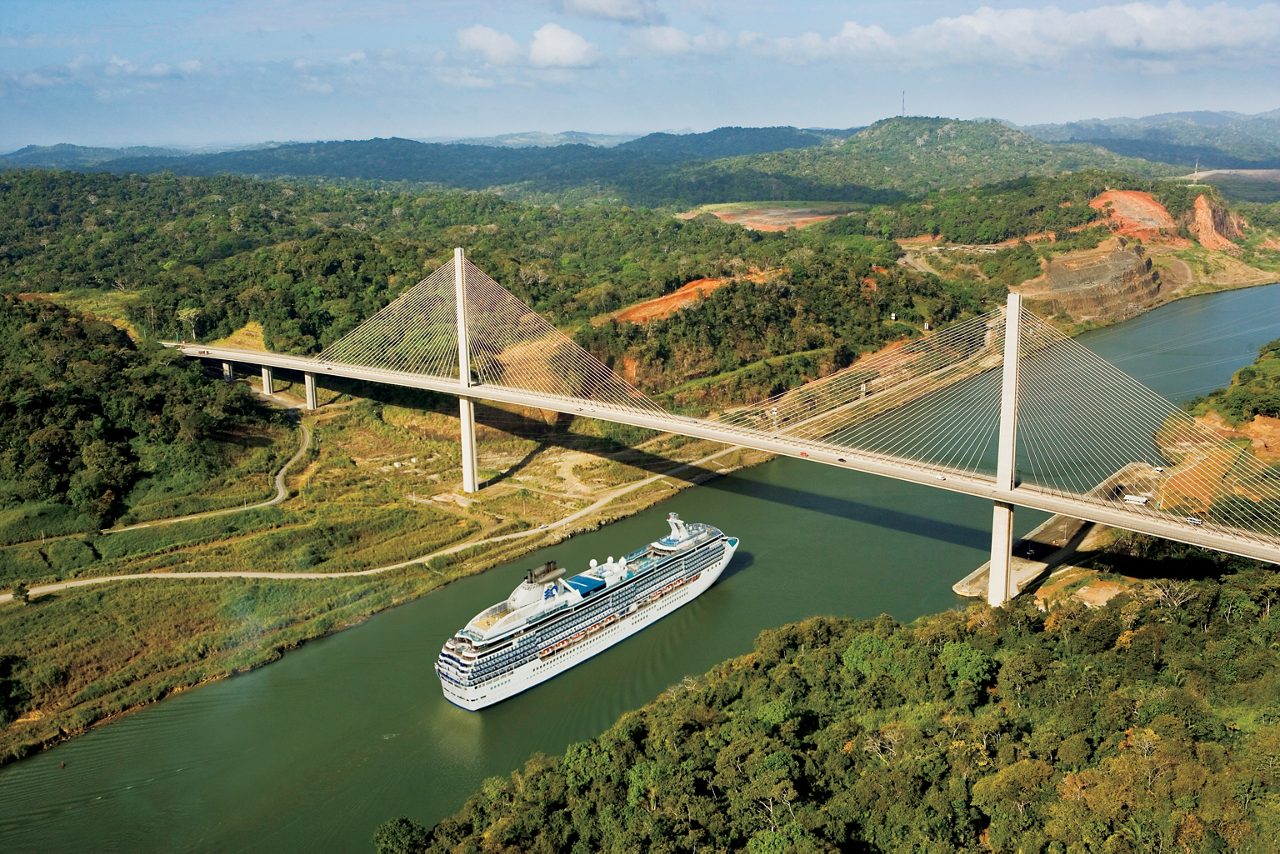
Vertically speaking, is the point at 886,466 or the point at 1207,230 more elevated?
the point at 1207,230

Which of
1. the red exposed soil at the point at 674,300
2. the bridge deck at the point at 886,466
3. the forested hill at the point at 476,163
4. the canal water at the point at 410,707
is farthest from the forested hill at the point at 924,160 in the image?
the canal water at the point at 410,707

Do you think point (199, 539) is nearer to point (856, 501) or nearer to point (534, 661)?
point (534, 661)

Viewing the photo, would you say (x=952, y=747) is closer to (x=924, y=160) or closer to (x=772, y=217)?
(x=772, y=217)

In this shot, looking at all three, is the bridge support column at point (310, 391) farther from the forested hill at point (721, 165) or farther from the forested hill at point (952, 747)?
the forested hill at point (721, 165)

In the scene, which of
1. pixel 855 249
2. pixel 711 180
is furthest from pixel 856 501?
pixel 711 180

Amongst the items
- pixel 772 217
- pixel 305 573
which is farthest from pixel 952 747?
pixel 772 217

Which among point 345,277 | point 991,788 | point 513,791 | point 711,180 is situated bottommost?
point 513,791
